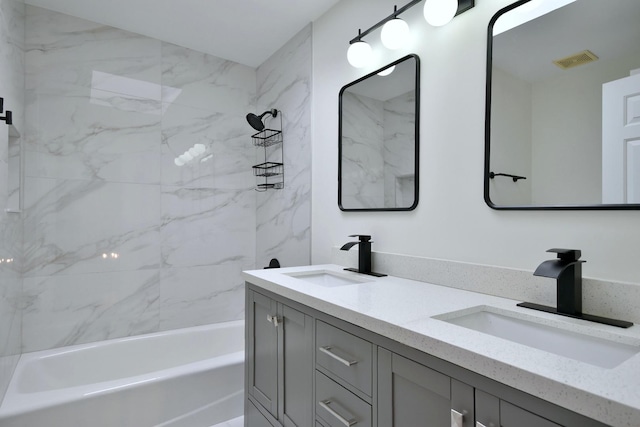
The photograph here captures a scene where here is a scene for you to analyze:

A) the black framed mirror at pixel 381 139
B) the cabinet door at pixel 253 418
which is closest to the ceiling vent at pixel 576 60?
the black framed mirror at pixel 381 139

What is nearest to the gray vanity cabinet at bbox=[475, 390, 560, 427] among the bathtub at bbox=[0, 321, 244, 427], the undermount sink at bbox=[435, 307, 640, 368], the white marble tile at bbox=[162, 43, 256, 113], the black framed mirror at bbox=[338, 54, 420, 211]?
the undermount sink at bbox=[435, 307, 640, 368]

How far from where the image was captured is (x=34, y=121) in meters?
2.29

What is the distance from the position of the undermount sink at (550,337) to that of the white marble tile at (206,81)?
2648mm

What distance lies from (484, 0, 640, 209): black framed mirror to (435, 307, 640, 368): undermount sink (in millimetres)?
399

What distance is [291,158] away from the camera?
2.64m

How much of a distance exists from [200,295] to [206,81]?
181cm

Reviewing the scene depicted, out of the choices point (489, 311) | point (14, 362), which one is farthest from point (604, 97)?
point (14, 362)

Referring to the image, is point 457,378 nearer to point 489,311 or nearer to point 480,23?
point 489,311

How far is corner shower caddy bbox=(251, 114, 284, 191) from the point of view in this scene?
2.79 metres

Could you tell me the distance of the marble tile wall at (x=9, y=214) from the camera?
1.70 metres

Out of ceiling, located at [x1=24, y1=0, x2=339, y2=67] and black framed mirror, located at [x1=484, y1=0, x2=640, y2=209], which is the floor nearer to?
black framed mirror, located at [x1=484, y1=0, x2=640, y2=209]

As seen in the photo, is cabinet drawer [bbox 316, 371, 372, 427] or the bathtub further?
the bathtub

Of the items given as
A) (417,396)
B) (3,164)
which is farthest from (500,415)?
(3,164)

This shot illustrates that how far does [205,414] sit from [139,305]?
1009mm
